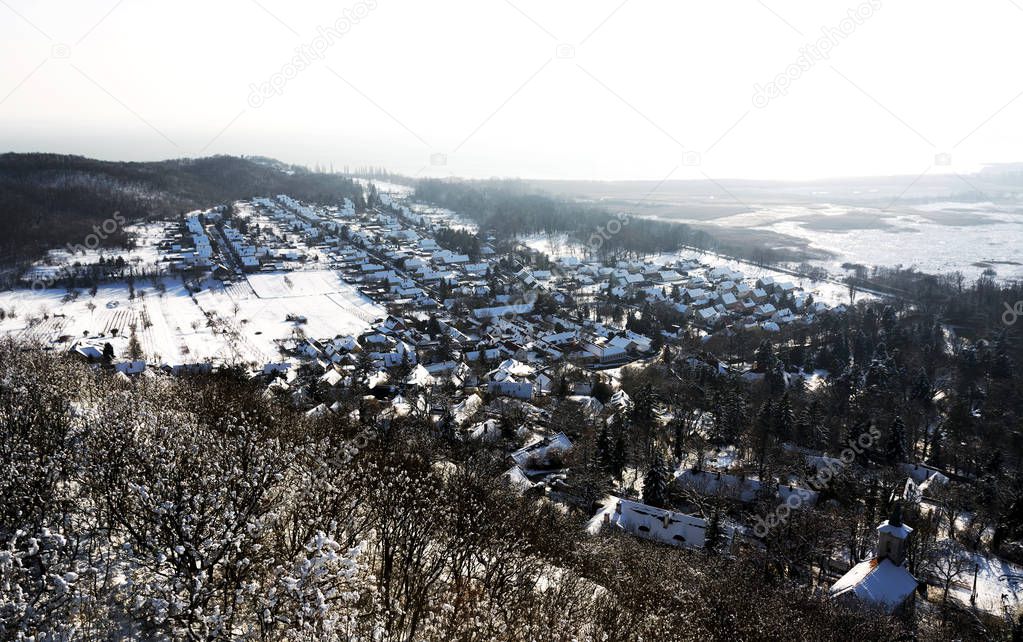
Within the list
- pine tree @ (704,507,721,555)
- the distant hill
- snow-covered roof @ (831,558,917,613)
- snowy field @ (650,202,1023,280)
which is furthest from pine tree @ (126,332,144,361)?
snowy field @ (650,202,1023,280)

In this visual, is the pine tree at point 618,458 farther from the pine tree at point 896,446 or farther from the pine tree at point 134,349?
the pine tree at point 134,349

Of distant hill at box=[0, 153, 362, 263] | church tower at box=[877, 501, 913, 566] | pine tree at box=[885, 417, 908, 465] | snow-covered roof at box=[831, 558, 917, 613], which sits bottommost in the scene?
pine tree at box=[885, 417, 908, 465]

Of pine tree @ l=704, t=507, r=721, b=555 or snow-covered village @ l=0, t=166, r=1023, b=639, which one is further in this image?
pine tree @ l=704, t=507, r=721, b=555

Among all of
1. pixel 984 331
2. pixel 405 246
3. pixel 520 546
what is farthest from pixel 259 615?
pixel 405 246

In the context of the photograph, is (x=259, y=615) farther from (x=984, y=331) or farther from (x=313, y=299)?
(x=984, y=331)

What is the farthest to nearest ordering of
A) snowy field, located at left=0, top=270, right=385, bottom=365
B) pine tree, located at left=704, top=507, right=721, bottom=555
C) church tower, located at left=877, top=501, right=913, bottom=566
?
snowy field, located at left=0, top=270, right=385, bottom=365
pine tree, located at left=704, top=507, right=721, bottom=555
church tower, located at left=877, top=501, right=913, bottom=566

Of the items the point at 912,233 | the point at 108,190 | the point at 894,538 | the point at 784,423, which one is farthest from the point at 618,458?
the point at 108,190

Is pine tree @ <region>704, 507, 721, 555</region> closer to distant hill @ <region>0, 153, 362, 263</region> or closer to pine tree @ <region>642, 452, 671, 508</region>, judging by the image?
pine tree @ <region>642, 452, 671, 508</region>
